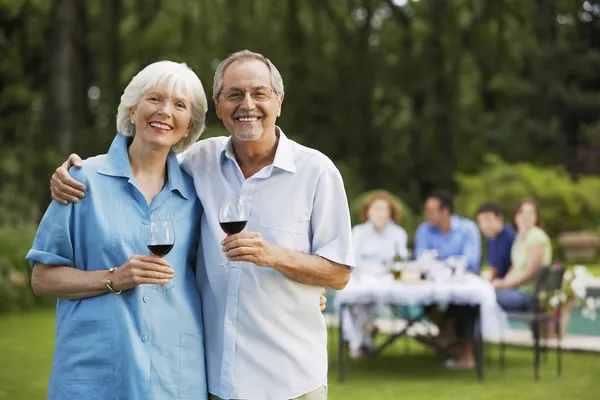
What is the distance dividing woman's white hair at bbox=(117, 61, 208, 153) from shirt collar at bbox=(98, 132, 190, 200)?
0.07 m

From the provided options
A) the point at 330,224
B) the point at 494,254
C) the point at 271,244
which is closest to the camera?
the point at 271,244

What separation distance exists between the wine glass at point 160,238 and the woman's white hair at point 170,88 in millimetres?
521

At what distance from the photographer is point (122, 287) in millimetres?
3252

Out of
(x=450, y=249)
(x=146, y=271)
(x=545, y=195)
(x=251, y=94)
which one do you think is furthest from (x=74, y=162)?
(x=545, y=195)

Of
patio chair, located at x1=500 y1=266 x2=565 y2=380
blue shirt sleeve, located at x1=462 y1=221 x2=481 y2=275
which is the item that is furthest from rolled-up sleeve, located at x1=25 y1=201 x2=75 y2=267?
blue shirt sleeve, located at x1=462 y1=221 x2=481 y2=275

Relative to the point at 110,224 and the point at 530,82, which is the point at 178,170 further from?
the point at 530,82

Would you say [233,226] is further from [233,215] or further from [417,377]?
A: [417,377]

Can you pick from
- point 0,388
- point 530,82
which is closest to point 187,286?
point 0,388

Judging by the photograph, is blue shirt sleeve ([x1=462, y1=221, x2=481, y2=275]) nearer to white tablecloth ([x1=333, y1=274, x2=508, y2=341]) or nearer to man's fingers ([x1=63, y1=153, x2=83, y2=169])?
white tablecloth ([x1=333, y1=274, x2=508, y2=341])

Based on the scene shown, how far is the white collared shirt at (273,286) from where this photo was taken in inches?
133

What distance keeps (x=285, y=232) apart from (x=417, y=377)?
647 cm

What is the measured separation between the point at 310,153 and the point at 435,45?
30.7 meters

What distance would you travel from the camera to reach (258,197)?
3.45 m

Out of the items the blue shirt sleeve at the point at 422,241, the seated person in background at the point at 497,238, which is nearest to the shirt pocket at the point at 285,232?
the blue shirt sleeve at the point at 422,241
